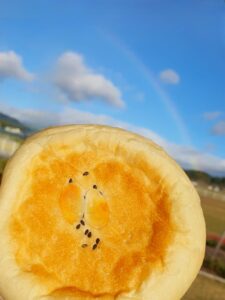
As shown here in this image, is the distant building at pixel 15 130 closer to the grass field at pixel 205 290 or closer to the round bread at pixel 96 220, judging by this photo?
the grass field at pixel 205 290

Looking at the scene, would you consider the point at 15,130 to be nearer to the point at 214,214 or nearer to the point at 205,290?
the point at 205,290

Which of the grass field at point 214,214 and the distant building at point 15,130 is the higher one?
the distant building at point 15,130

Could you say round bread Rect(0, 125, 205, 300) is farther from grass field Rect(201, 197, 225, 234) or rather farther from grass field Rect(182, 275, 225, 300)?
grass field Rect(201, 197, 225, 234)

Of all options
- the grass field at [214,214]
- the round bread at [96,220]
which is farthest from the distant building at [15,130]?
the round bread at [96,220]

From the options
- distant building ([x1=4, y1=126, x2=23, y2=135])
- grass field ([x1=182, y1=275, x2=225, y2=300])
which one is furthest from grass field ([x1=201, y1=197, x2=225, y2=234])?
distant building ([x1=4, y1=126, x2=23, y2=135])

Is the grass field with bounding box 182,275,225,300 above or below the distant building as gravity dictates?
below

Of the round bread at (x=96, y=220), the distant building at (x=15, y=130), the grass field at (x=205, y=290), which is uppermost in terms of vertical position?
the distant building at (x=15, y=130)
